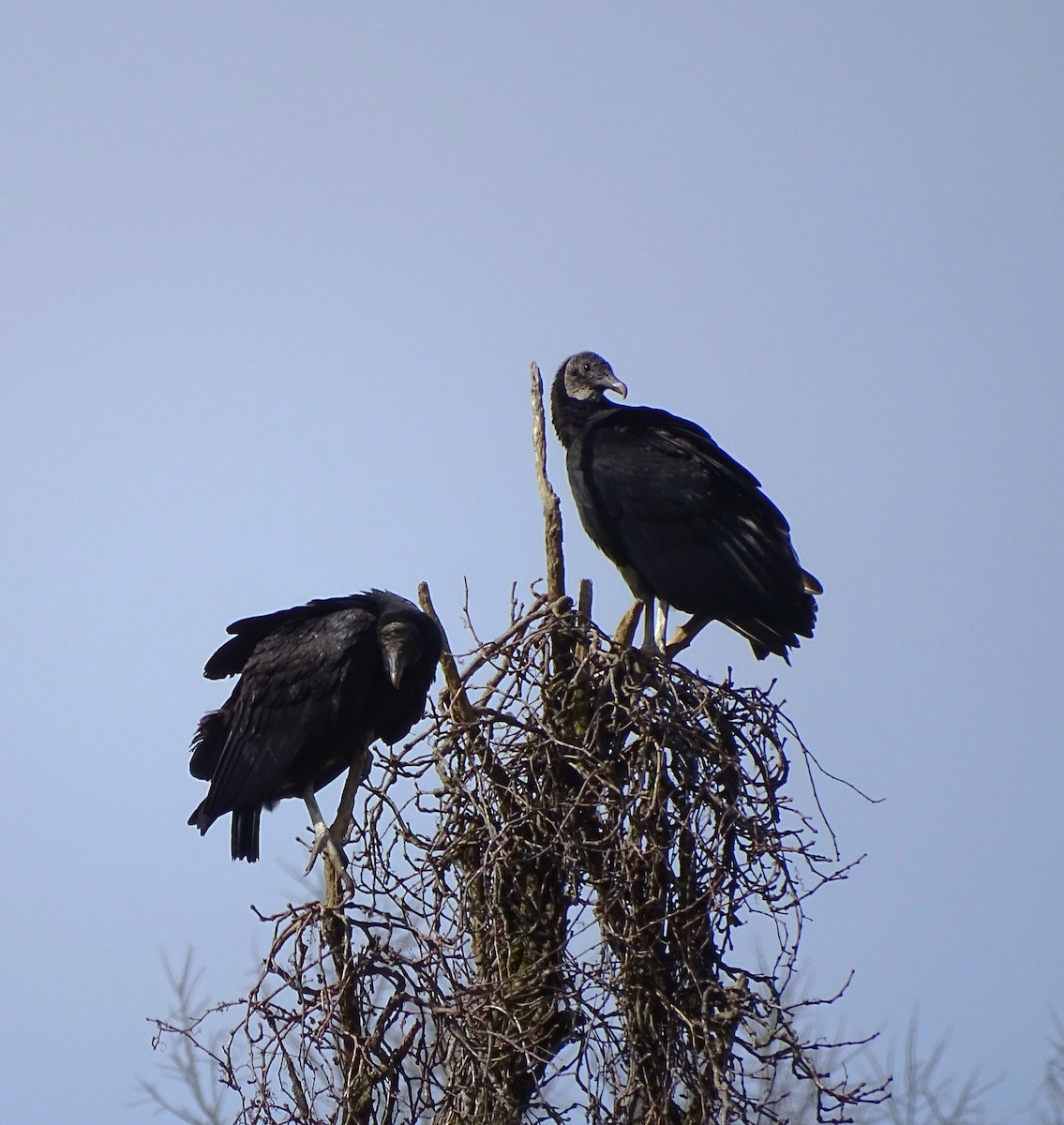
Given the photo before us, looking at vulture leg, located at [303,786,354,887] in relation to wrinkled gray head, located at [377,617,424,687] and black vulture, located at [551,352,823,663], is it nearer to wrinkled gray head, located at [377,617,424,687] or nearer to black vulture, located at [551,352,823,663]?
wrinkled gray head, located at [377,617,424,687]

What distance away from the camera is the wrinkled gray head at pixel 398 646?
473cm

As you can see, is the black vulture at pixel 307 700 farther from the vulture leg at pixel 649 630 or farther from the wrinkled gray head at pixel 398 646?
the vulture leg at pixel 649 630

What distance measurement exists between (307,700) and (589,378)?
200cm

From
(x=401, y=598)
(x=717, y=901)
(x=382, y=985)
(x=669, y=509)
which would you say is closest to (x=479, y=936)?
(x=382, y=985)

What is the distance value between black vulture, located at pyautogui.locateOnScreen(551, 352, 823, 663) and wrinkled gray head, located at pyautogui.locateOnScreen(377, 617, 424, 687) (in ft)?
2.72

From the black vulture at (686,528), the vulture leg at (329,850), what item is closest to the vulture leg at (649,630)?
the black vulture at (686,528)

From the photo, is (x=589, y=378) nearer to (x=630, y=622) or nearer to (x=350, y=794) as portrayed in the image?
(x=630, y=622)

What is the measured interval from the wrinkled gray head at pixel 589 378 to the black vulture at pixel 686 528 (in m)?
0.28

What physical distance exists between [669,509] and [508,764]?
1550 millimetres

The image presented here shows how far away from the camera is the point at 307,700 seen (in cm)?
478

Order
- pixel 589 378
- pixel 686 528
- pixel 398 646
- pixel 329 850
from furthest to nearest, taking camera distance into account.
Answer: pixel 589 378 → pixel 686 528 → pixel 398 646 → pixel 329 850

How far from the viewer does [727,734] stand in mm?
4062

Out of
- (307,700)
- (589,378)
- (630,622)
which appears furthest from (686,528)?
(307,700)

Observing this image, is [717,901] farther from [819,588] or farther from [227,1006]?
[819,588]
